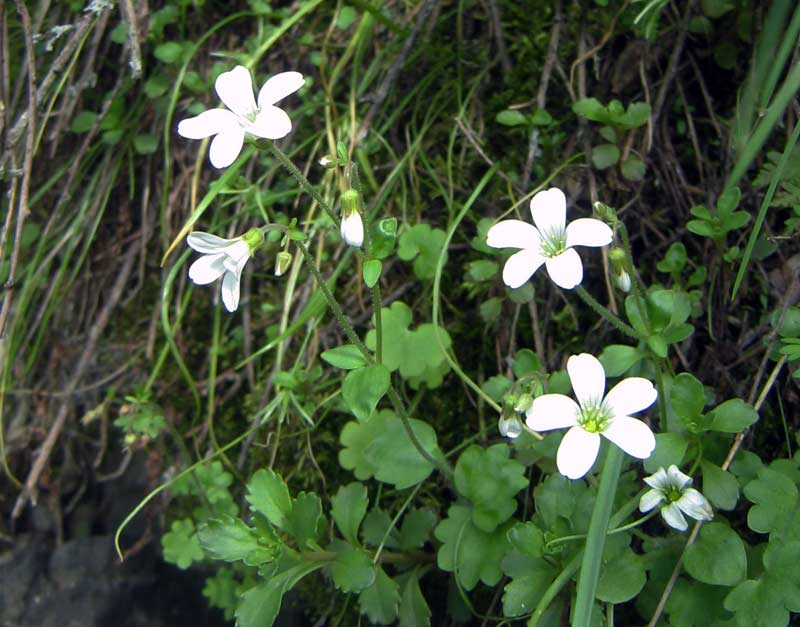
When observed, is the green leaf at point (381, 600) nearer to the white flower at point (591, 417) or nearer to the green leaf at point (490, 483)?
the green leaf at point (490, 483)

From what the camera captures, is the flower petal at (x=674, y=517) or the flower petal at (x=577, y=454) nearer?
the flower petal at (x=577, y=454)

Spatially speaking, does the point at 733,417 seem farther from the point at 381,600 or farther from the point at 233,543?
the point at 233,543

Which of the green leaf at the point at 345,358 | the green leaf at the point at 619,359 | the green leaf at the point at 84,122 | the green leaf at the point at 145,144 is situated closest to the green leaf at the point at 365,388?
the green leaf at the point at 345,358

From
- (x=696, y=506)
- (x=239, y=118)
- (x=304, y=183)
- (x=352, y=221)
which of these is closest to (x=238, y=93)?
(x=239, y=118)

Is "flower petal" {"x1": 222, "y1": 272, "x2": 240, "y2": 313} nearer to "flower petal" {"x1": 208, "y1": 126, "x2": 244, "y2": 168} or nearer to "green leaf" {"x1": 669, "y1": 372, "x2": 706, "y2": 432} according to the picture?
"flower petal" {"x1": 208, "y1": 126, "x2": 244, "y2": 168}

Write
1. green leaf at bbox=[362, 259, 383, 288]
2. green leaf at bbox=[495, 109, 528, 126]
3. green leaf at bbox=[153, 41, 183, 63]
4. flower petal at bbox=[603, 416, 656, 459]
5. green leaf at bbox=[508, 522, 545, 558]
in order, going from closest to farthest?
flower petal at bbox=[603, 416, 656, 459]
green leaf at bbox=[362, 259, 383, 288]
green leaf at bbox=[508, 522, 545, 558]
green leaf at bbox=[495, 109, 528, 126]
green leaf at bbox=[153, 41, 183, 63]

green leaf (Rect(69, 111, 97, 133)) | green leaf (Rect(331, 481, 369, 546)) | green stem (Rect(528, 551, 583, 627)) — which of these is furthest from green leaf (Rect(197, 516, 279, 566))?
green leaf (Rect(69, 111, 97, 133))
